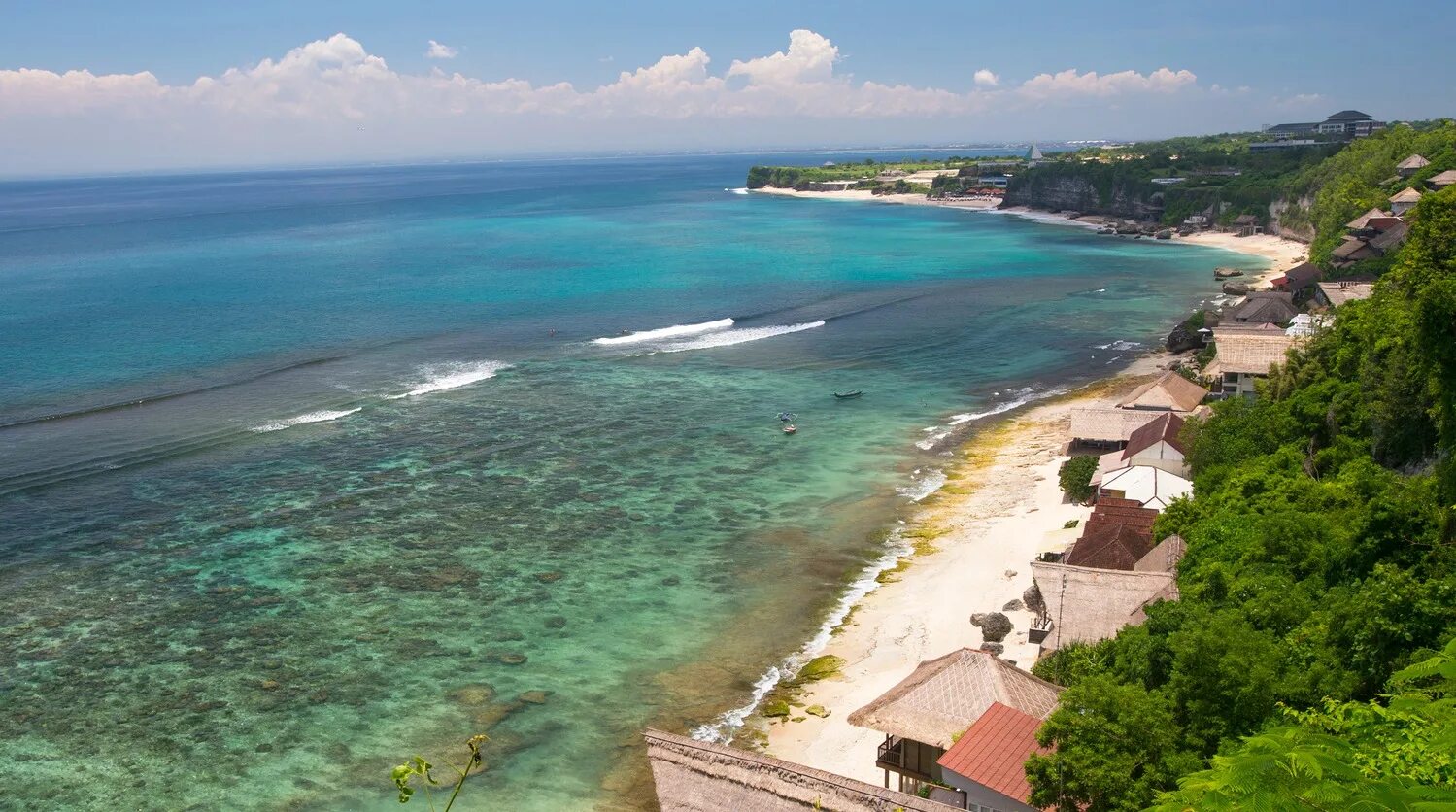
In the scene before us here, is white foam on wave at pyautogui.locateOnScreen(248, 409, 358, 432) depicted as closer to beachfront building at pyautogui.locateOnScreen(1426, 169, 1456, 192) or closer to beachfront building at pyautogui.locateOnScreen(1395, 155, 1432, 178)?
beachfront building at pyautogui.locateOnScreen(1426, 169, 1456, 192)

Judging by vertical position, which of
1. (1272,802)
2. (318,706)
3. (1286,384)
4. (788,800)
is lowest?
(318,706)

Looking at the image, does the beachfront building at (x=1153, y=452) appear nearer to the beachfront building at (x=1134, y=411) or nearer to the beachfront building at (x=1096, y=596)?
the beachfront building at (x=1134, y=411)

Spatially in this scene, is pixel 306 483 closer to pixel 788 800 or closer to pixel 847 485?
pixel 847 485

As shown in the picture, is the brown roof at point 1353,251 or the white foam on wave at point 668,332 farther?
the white foam on wave at point 668,332

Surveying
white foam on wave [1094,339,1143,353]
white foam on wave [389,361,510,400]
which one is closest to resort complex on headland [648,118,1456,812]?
white foam on wave [1094,339,1143,353]

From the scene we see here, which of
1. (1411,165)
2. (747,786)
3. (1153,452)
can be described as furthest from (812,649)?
(1411,165)

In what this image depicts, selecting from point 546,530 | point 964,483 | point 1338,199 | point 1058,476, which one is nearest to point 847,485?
point 964,483

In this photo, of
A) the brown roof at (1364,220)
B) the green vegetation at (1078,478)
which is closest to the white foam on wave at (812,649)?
the green vegetation at (1078,478)
